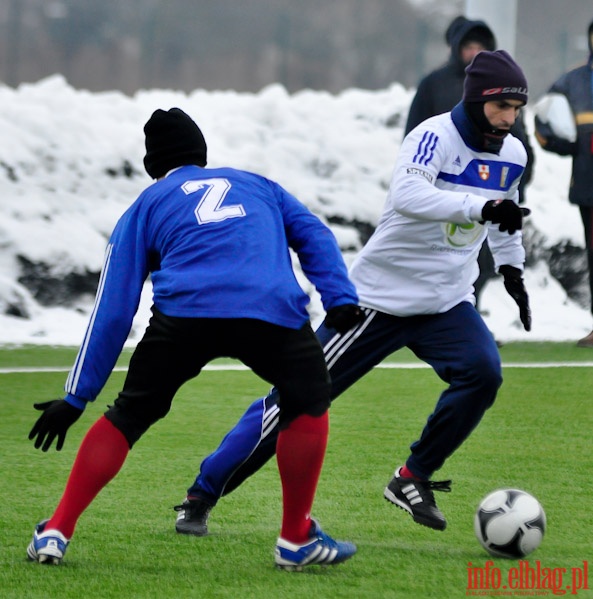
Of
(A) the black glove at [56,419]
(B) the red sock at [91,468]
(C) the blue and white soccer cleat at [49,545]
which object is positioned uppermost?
(A) the black glove at [56,419]

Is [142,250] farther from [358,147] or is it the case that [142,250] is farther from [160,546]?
[358,147]

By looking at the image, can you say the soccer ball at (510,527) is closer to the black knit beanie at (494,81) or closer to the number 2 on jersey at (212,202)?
the number 2 on jersey at (212,202)

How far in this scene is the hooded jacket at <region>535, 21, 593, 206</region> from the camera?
10859 mm

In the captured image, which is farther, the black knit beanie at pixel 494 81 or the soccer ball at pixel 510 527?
the black knit beanie at pixel 494 81

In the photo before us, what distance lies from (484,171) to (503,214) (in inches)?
21.7

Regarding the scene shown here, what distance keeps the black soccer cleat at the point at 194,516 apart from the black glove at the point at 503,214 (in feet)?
4.75

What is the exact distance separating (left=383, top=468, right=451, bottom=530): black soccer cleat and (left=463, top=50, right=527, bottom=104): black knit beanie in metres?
1.44

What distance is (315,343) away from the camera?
435 centimetres

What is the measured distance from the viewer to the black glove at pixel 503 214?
15.0 feet

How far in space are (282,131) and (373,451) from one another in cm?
1122

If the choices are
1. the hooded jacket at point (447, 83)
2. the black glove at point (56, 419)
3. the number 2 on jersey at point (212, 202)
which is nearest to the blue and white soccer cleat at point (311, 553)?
the black glove at point (56, 419)

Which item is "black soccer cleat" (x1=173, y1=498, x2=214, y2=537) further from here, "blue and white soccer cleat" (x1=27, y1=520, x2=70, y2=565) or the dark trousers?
the dark trousers

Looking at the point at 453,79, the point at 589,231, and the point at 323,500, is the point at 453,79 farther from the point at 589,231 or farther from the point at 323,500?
the point at 323,500

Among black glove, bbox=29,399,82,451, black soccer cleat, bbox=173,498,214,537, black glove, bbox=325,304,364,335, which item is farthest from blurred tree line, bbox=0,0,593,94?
black glove, bbox=325,304,364,335
